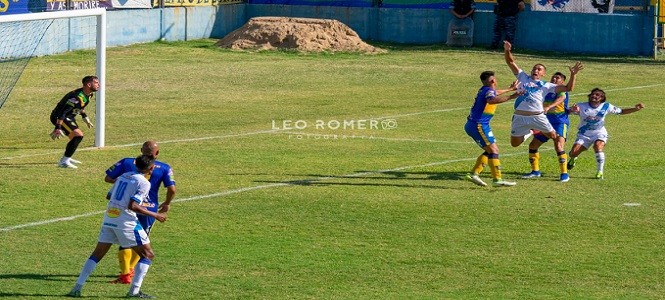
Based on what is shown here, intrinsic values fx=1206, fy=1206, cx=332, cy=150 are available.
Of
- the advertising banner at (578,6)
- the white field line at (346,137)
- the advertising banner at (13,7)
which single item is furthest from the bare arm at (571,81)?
the advertising banner at (578,6)

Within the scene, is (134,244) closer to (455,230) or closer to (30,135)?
(455,230)

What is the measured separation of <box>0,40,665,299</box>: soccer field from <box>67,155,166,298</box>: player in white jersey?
47cm

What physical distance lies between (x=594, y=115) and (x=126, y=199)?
1136 centimetres

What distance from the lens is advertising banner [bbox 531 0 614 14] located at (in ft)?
151

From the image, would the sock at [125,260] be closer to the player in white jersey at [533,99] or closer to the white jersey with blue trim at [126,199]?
the white jersey with blue trim at [126,199]

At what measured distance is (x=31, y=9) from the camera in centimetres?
3838

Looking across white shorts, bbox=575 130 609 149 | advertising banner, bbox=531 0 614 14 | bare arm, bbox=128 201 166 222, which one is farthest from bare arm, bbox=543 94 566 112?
advertising banner, bbox=531 0 614 14

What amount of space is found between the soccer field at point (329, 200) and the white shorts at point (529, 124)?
83 cm

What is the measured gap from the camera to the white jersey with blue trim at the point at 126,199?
12742 millimetres

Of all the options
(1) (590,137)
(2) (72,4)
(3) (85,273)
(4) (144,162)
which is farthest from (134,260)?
(2) (72,4)

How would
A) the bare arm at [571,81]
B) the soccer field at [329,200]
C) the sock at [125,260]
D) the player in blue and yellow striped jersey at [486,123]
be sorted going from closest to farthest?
the sock at [125,260], the soccer field at [329,200], the player in blue and yellow striped jersey at [486,123], the bare arm at [571,81]

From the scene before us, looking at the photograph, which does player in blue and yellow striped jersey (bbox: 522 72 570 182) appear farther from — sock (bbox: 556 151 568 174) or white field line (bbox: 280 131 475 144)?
white field line (bbox: 280 131 475 144)

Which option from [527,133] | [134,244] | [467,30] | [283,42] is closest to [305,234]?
[134,244]

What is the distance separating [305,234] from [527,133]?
257 inches
